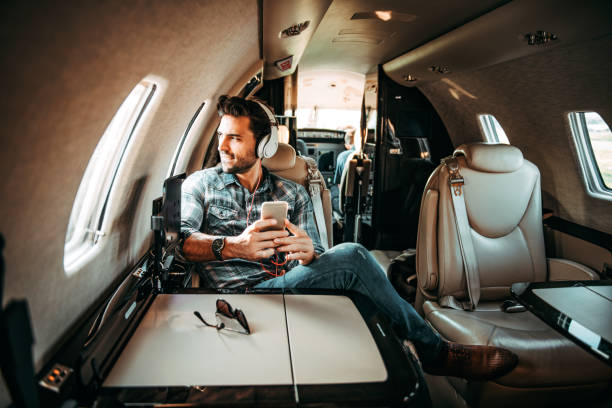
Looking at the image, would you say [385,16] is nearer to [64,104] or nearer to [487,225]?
[487,225]

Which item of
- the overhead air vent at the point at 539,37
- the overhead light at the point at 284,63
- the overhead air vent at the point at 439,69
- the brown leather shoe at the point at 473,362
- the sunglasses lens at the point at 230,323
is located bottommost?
the brown leather shoe at the point at 473,362

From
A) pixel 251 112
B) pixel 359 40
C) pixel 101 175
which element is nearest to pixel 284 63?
pixel 359 40

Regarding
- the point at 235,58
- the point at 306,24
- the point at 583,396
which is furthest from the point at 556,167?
the point at 235,58

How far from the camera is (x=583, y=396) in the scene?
1.85 metres

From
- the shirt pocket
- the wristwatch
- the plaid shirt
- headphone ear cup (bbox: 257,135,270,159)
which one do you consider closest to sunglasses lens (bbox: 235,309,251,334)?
the wristwatch

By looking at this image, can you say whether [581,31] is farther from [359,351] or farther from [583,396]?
[359,351]

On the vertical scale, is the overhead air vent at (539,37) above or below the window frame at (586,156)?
above

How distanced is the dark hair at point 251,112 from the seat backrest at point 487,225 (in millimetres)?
1194

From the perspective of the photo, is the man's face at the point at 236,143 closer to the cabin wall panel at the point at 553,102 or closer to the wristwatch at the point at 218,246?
the wristwatch at the point at 218,246

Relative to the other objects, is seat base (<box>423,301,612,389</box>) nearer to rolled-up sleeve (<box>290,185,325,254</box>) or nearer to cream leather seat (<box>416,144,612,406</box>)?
cream leather seat (<box>416,144,612,406</box>)

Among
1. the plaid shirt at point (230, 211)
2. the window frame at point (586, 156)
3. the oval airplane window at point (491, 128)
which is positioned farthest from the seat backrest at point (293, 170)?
the oval airplane window at point (491, 128)

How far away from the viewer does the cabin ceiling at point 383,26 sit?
7.74ft

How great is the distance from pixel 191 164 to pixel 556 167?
3.42m

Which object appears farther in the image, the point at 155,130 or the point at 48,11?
the point at 155,130
